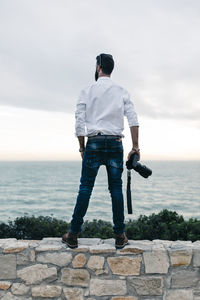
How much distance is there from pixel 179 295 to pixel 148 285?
16.7 inches

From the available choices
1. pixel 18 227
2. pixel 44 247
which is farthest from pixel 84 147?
pixel 18 227

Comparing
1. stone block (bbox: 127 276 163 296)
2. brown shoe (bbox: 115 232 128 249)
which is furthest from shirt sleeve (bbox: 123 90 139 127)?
stone block (bbox: 127 276 163 296)

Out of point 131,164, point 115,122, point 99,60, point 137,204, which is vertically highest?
point 99,60

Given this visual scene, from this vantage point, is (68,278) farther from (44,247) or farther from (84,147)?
(84,147)

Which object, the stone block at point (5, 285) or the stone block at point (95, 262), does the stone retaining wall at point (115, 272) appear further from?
the stone block at point (5, 285)

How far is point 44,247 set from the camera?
15.6 feet

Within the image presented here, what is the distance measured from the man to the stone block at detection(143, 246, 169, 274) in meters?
0.61

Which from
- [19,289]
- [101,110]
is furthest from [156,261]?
[101,110]

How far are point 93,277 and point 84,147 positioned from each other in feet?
5.49

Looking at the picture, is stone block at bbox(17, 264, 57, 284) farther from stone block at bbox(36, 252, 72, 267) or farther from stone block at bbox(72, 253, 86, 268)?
stone block at bbox(72, 253, 86, 268)

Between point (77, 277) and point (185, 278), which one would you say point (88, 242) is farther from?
point (185, 278)

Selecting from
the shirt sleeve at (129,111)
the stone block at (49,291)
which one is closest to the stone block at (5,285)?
the stone block at (49,291)

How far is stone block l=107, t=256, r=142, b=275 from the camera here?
4.68 metres

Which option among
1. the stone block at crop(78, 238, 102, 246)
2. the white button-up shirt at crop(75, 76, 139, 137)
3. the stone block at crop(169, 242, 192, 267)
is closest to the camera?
the white button-up shirt at crop(75, 76, 139, 137)
